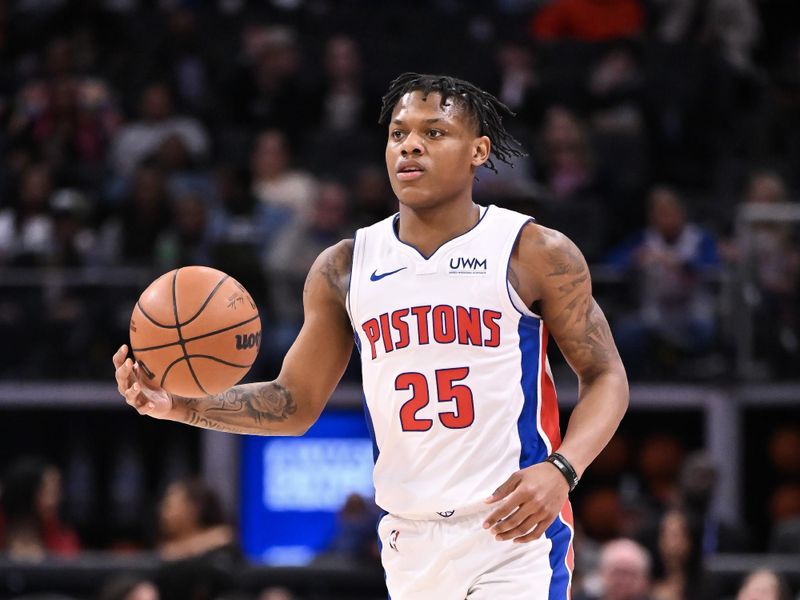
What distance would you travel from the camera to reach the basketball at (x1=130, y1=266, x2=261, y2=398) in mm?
4871

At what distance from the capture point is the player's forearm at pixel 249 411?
A: 500cm

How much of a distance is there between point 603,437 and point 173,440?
8712mm

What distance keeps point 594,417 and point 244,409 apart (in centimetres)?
121

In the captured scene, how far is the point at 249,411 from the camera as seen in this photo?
5.09 m


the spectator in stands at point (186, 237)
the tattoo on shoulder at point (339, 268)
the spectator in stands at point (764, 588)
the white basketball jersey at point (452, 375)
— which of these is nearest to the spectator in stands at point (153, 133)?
the spectator in stands at point (186, 237)

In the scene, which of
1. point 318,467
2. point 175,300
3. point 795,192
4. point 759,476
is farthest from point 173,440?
point 175,300

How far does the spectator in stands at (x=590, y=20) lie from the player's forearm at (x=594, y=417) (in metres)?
10.4

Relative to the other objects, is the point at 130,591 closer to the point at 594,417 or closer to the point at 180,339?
the point at 180,339

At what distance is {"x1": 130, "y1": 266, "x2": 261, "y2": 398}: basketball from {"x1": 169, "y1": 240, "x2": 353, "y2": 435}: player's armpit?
0.47 ft

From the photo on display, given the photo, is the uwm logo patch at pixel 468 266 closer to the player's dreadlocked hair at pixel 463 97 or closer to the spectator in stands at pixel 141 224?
the player's dreadlocked hair at pixel 463 97

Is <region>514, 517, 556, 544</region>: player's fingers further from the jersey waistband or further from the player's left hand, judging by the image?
the jersey waistband

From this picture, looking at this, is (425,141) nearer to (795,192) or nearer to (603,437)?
(603,437)

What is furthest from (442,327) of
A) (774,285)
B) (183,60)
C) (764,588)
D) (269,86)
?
(183,60)

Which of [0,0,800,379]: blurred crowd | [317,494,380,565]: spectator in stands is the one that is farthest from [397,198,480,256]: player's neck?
[0,0,800,379]: blurred crowd
